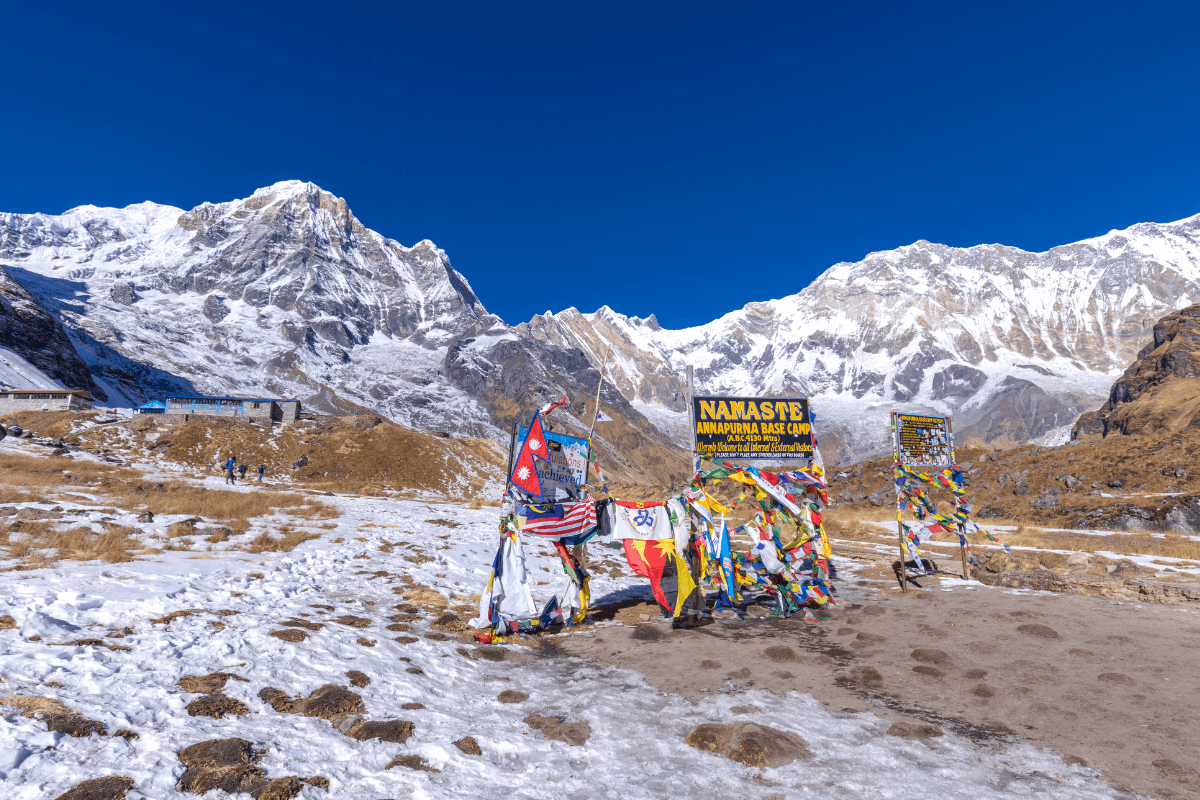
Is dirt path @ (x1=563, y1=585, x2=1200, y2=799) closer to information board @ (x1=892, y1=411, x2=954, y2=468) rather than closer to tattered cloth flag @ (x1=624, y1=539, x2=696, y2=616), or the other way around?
tattered cloth flag @ (x1=624, y1=539, x2=696, y2=616)

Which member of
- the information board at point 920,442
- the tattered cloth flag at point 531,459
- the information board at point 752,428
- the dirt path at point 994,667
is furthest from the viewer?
the information board at point 920,442

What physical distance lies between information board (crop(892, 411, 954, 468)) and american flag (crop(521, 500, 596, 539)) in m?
9.70

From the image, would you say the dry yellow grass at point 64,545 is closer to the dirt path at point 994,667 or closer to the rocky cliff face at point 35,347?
the dirt path at point 994,667

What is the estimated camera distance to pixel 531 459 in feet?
37.8

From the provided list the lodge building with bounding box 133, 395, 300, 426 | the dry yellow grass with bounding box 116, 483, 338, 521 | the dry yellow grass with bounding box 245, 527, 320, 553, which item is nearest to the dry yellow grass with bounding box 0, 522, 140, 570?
the dry yellow grass with bounding box 245, 527, 320, 553

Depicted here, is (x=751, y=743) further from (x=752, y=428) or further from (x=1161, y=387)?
(x=1161, y=387)

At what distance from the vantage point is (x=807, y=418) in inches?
584

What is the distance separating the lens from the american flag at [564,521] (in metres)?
11.2

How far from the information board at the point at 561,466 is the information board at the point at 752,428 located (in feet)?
10.3

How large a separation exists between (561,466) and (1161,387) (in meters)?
113

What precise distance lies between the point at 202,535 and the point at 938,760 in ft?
54.0

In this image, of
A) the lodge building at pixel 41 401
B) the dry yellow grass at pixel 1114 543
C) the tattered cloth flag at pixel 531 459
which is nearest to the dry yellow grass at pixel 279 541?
the tattered cloth flag at pixel 531 459

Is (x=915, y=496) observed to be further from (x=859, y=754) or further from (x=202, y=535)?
(x=202, y=535)

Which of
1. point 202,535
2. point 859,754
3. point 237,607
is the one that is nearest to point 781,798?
point 859,754
